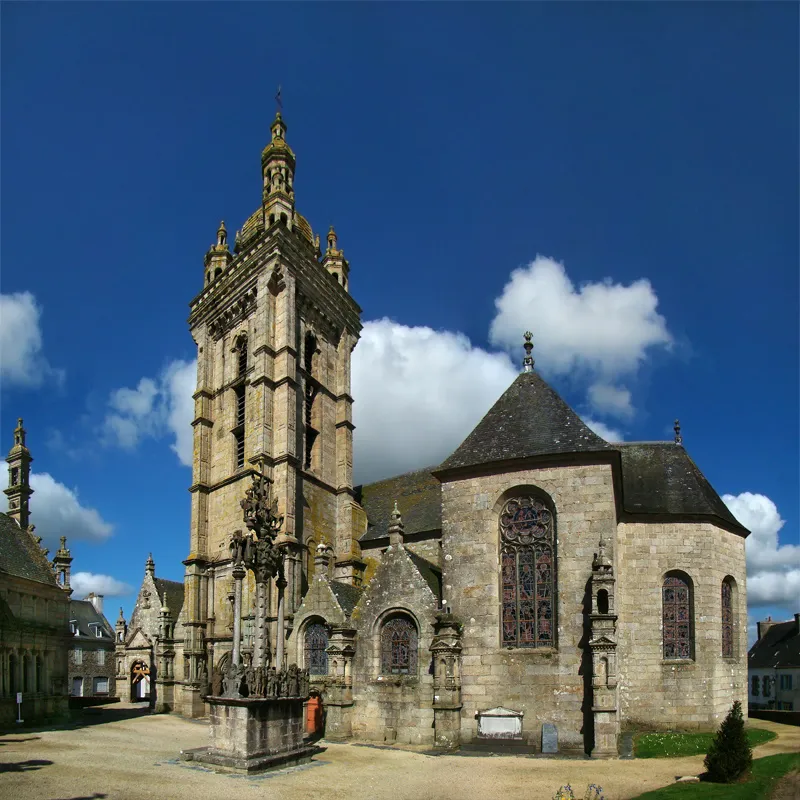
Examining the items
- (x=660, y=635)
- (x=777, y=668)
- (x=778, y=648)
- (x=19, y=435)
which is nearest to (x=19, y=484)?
(x=19, y=435)

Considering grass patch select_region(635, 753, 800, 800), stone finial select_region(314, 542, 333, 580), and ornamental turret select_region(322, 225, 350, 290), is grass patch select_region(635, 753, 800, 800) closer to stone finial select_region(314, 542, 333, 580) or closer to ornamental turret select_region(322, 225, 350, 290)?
stone finial select_region(314, 542, 333, 580)

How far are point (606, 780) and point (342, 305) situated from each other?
27.0 m

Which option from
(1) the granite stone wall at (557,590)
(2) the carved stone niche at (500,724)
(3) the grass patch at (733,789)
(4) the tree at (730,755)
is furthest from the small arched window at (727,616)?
(4) the tree at (730,755)

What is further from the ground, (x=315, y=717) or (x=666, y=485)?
(x=666, y=485)

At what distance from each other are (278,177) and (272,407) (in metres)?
12.6

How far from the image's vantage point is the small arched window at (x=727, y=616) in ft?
75.7

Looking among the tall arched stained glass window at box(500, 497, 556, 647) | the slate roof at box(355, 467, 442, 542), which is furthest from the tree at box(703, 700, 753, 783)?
the slate roof at box(355, 467, 442, 542)

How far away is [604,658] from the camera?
58.5 ft

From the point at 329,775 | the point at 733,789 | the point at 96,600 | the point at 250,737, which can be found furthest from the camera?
the point at 96,600

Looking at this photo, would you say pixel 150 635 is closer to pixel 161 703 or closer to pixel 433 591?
pixel 161 703

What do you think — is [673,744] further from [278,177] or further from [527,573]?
[278,177]

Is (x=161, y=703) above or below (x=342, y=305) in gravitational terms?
below

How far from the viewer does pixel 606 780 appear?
1452cm

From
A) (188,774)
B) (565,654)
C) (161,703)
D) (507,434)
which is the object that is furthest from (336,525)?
(188,774)
